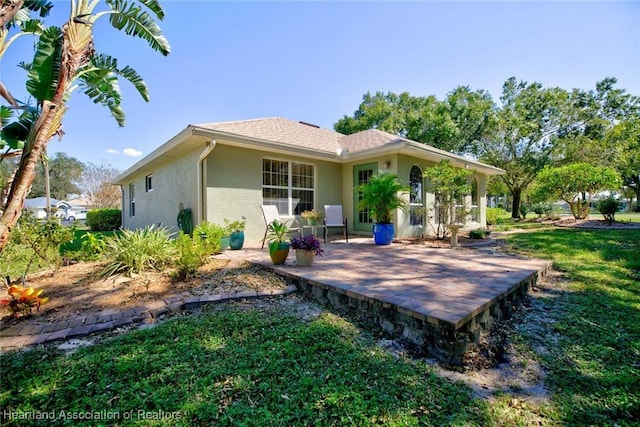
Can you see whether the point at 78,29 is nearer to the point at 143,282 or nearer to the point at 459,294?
the point at 143,282

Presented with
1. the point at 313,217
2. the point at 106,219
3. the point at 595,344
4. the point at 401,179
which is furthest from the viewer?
the point at 106,219

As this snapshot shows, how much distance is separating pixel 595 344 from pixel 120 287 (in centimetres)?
531

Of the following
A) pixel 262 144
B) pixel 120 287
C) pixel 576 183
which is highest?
pixel 262 144

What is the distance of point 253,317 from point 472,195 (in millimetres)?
12041

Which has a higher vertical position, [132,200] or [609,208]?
[132,200]

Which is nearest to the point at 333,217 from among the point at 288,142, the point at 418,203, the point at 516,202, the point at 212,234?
the point at 288,142

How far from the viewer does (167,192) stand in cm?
912

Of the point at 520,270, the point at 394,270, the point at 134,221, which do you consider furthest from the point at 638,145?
the point at 134,221

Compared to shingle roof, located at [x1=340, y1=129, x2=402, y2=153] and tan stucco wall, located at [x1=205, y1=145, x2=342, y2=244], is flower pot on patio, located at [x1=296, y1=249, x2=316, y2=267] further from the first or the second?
shingle roof, located at [x1=340, y1=129, x2=402, y2=153]

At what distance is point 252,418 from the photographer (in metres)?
1.53

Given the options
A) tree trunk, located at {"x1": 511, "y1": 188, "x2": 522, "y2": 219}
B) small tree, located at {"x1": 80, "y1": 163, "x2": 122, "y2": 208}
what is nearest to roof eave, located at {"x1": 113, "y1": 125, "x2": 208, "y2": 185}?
tree trunk, located at {"x1": 511, "y1": 188, "x2": 522, "y2": 219}

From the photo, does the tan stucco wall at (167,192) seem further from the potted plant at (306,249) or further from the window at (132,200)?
the potted plant at (306,249)

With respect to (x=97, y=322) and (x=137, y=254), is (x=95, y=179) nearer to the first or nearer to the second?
(x=137, y=254)

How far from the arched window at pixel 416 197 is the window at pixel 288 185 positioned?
322 cm
